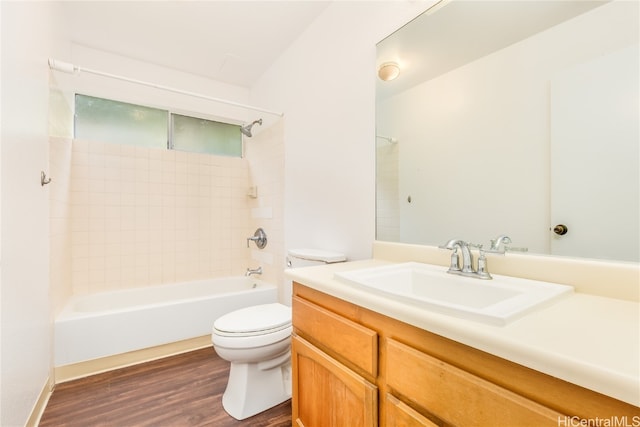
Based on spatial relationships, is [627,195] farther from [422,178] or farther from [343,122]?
[343,122]

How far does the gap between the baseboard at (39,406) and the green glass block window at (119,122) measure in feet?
6.20

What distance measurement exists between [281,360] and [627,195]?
162 centimetres

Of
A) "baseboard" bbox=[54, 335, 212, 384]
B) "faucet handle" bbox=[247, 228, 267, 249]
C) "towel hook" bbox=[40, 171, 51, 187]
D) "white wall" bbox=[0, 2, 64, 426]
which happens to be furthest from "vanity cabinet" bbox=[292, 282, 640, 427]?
"faucet handle" bbox=[247, 228, 267, 249]

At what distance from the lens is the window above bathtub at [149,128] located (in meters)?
2.47

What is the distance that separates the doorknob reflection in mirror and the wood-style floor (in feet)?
4.77

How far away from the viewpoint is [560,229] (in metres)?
0.94

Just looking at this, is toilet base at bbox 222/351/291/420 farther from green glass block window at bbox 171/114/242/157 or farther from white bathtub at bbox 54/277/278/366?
green glass block window at bbox 171/114/242/157

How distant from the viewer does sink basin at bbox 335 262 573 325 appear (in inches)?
25.2

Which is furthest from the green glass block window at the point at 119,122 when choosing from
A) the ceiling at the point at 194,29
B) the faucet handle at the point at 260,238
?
the faucet handle at the point at 260,238

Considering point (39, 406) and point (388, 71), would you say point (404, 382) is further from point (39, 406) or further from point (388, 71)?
point (39, 406)

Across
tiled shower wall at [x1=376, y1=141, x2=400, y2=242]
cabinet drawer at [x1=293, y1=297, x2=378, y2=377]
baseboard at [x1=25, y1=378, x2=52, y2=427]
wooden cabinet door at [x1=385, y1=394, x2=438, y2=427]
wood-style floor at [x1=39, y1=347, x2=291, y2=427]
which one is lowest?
wood-style floor at [x1=39, y1=347, x2=291, y2=427]

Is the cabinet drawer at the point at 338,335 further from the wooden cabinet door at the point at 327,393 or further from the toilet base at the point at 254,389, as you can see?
the toilet base at the point at 254,389

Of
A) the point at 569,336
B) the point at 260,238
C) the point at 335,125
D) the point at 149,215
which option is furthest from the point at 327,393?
the point at 149,215

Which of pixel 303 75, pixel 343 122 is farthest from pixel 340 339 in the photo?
pixel 303 75
